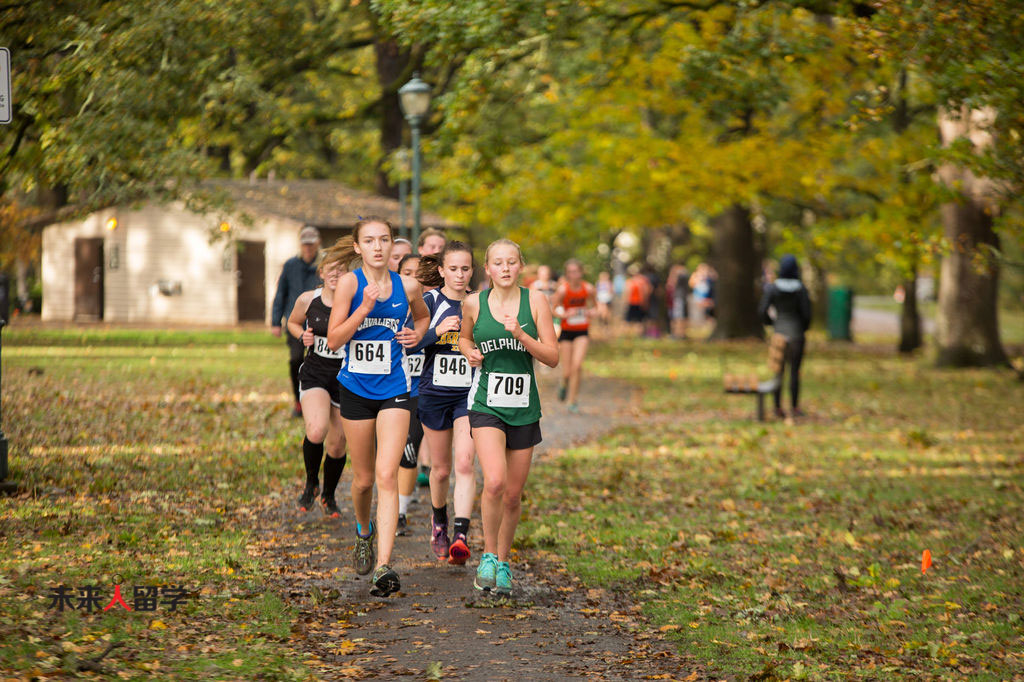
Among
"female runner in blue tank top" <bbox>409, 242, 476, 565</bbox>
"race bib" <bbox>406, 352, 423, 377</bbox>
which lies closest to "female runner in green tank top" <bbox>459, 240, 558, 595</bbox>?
"female runner in blue tank top" <bbox>409, 242, 476, 565</bbox>

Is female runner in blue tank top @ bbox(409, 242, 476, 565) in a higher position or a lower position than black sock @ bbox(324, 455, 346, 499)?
higher

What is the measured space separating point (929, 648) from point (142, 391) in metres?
12.9

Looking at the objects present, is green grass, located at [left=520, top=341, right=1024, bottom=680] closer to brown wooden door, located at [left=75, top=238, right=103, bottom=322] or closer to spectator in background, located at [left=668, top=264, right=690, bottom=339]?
spectator in background, located at [left=668, top=264, right=690, bottom=339]

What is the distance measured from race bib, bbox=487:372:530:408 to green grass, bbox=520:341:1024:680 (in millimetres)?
1450

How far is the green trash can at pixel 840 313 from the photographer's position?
3619 centimetres

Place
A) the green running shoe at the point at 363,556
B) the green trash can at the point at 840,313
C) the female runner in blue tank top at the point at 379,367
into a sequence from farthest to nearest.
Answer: the green trash can at the point at 840,313 → the green running shoe at the point at 363,556 → the female runner in blue tank top at the point at 379,367

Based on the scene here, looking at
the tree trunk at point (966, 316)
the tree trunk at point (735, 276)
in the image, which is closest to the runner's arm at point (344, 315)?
the tree trunk at point (966, 316)

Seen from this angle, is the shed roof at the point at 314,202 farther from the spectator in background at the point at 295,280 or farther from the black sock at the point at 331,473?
the black sock at the point at 331,473

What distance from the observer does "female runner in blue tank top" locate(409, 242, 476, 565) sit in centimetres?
769

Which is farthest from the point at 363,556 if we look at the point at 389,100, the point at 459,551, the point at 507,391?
the point at 389,100

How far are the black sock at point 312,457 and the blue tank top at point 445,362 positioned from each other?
147cm

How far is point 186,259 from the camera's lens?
3856 centimetres

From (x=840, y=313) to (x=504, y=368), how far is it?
101ft

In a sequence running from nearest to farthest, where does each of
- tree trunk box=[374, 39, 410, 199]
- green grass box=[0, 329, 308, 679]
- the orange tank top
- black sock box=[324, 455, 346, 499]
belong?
green grass box=[0, 329, 308, 679] → black sock box=[324, 455, 346, 499] → the orange tank top → tree trunk box=[374, 39, 410, 199]
